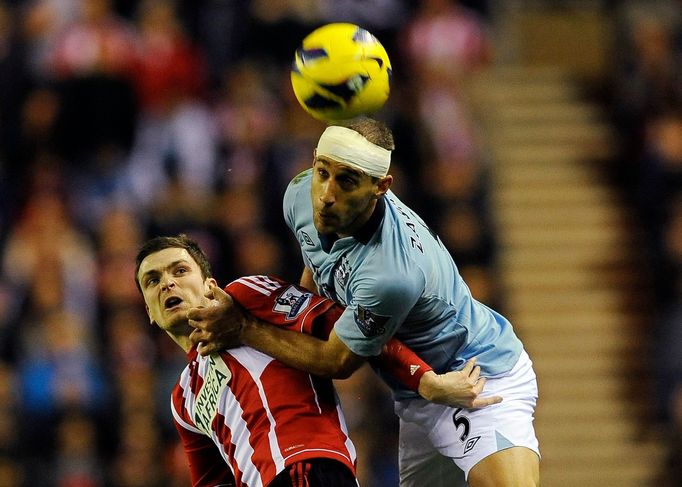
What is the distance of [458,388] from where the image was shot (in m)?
6.29

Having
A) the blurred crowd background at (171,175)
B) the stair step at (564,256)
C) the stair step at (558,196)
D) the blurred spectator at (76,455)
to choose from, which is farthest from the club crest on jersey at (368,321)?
the stair step at (558,196)

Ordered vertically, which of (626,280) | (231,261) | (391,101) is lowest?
(626,280)

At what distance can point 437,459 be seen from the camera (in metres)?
6.91

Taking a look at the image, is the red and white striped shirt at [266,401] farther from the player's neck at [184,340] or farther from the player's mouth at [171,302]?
the player's mouth at [171,302]

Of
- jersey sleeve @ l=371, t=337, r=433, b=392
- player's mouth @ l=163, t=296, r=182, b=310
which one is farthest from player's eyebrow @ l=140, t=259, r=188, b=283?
jersey sleeve @ l=371, t=337, r=433, b=392

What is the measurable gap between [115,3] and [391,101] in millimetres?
2559

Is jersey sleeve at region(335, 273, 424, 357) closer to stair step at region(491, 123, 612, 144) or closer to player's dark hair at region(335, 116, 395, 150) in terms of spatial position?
player's dark hair at region(335, 116, 395, 150)

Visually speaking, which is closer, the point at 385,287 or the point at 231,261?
the point at 385,287

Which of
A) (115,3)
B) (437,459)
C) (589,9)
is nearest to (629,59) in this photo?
(589,9)

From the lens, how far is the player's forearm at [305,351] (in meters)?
5.95

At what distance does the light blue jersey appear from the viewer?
598cm

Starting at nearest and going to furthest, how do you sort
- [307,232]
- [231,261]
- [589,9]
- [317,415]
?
[317,415] → [307,232] → [231,261] → [589,9]

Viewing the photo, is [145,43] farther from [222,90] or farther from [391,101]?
[391,101]

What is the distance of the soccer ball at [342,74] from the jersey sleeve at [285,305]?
2.50 feet
